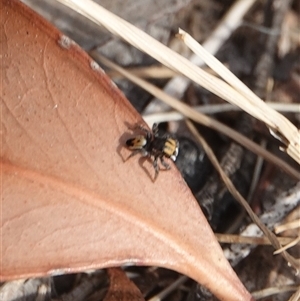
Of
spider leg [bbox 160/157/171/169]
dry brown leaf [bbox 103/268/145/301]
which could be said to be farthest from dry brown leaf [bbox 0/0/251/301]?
dry brown leaf [bbox 103/268/145/301]

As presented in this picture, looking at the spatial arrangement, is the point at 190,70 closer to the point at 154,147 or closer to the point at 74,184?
the point at 154,147

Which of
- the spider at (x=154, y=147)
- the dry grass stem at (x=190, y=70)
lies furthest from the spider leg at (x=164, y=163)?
the dry grass stem at (x=190, y=70)

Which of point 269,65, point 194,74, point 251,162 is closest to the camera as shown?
point 194,74

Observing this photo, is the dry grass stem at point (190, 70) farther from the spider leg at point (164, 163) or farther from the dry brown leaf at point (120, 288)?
the dry brown leaf at point (120, 288)

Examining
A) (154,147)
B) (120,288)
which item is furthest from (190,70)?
(120,288)

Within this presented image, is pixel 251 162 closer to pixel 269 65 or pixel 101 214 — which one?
pixel 269 65

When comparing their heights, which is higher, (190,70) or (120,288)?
(190,70)

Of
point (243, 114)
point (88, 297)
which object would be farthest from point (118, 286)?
point (243, 114)
